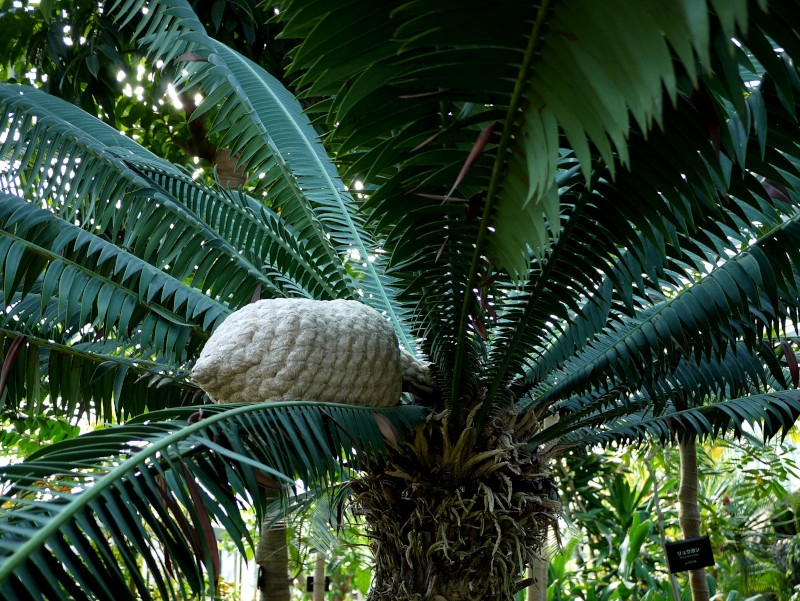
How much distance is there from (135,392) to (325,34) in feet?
5.88

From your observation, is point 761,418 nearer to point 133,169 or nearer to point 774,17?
point 774,17

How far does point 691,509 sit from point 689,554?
0.57 m

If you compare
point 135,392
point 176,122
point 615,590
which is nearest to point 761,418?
point 135,392

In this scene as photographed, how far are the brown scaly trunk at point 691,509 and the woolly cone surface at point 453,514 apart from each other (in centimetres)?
207

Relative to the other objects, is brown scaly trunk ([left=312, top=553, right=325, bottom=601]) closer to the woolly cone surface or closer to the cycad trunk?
the cycad trunk

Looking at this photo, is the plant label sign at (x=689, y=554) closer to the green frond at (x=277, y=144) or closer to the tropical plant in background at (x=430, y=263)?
the tropical plant in background at (x=430, y=263)

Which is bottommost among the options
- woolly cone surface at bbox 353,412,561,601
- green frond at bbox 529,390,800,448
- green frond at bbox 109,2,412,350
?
woolly cone surface at bbox 353,412,561,601

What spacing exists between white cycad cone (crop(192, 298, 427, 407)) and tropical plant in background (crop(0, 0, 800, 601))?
0.09m

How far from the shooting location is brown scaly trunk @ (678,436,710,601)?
12.1 feet

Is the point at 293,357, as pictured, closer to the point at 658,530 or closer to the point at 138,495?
the point at 138,495

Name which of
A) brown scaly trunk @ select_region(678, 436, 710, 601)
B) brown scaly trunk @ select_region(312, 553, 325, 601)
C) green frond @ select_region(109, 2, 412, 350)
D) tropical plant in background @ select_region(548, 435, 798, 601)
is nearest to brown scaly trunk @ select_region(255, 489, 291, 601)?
green frond @ select_region(109, 2, 412, 350)

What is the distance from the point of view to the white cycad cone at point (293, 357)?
64.6 inches

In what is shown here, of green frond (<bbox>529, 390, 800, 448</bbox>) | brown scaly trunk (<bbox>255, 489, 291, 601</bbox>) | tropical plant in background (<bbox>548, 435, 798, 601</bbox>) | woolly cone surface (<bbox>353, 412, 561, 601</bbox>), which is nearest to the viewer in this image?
woolly cone surface (<bbox>353, 412, 561, 601</bbox>)

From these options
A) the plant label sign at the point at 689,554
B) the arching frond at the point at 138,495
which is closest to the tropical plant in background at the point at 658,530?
the plant label sign at the point at 689,554
